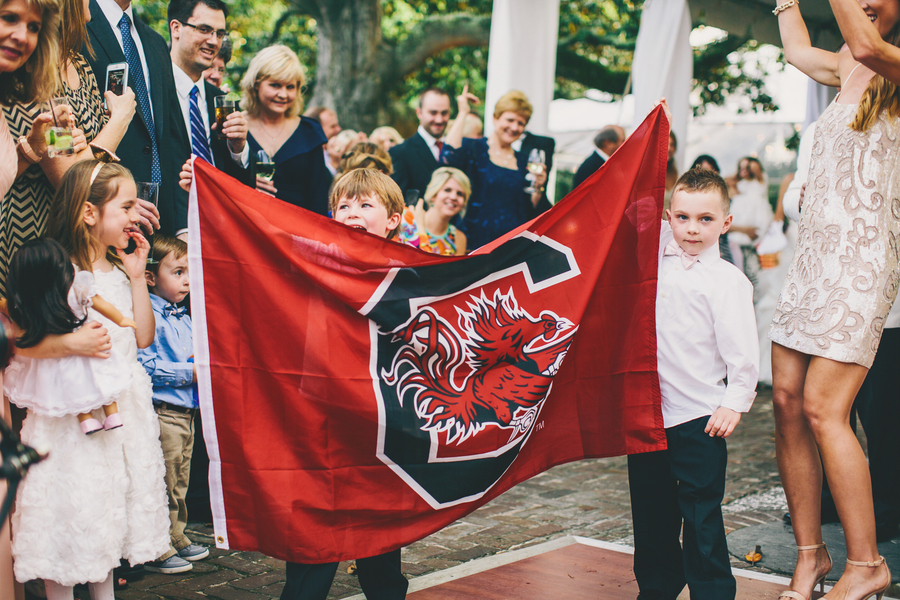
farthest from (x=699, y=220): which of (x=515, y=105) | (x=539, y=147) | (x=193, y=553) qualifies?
(x=539, y=147)

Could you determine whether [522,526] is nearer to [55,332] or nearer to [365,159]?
[365,159]

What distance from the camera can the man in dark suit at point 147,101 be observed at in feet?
12.7

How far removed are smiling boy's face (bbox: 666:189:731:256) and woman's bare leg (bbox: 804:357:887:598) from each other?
2.12ft

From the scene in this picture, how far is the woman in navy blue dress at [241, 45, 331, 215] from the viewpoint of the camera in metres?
4.93

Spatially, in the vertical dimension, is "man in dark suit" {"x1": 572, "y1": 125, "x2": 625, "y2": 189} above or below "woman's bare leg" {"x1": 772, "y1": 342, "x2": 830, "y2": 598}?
above

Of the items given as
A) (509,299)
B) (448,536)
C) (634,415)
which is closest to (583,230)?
(509,299)

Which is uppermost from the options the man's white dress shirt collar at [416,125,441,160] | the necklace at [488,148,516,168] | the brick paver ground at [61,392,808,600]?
the man's white dress shirt collar at [416,125,441,160]

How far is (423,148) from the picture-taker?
6484mm

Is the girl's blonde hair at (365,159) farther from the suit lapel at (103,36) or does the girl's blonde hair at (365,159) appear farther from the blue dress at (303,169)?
the suit lapel at (103,36)

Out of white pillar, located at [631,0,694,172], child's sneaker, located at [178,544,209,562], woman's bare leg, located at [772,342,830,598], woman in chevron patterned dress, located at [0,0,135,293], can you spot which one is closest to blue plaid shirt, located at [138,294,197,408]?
child's sneaker, located at [178,544,209,562]

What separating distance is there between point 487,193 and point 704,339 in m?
3.21

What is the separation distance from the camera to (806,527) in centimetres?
335

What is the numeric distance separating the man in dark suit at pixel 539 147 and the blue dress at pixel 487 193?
0.50ft

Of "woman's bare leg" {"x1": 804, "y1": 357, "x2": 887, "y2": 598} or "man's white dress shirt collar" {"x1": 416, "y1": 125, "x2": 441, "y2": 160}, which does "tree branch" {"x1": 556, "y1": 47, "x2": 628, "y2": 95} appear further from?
"woman's bare leg" {"x1": 804, "y1": 357, "x2": 887, "y2": 598}
